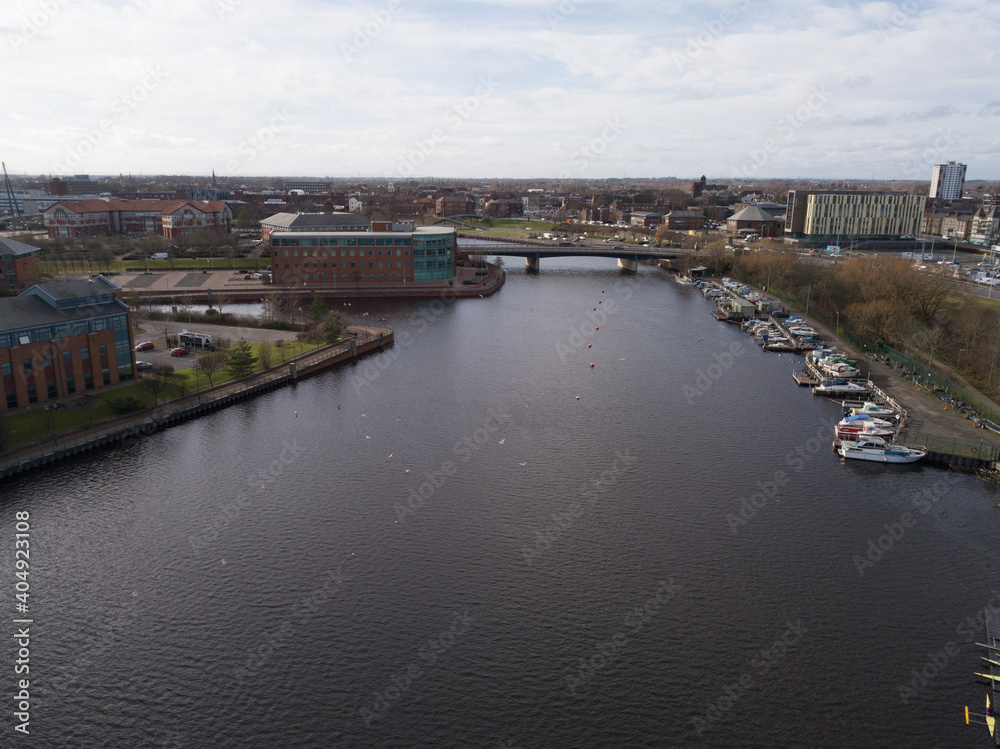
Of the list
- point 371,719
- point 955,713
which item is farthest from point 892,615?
point 371,719

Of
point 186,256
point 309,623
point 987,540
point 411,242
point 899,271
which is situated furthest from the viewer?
point 186,256

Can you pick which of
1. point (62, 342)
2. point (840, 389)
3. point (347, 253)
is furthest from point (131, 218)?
point (840, 389)

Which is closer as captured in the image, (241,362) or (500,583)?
(500,583)

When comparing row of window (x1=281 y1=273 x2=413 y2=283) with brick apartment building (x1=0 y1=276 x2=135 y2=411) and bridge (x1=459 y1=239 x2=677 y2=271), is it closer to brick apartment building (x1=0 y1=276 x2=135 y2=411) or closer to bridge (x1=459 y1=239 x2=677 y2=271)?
bridge (x1=459 y1=239 x2=677 y2=271)

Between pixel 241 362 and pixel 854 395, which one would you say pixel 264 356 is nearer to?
pixel 241 362

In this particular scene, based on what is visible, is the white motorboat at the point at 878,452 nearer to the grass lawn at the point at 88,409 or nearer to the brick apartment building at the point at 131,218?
the grass lawn at the point at 88,409

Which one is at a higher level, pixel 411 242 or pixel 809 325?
pixel 411 242

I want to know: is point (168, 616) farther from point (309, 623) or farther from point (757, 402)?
point (757, 402)
